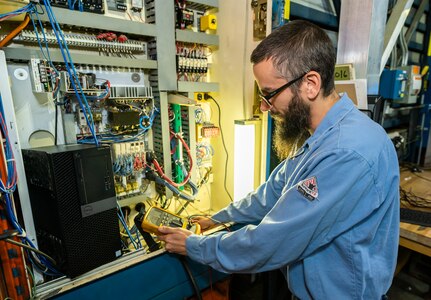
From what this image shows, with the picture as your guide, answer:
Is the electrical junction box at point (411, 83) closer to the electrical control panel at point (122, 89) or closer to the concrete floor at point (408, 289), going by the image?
the concrete floor at point (408, 289)

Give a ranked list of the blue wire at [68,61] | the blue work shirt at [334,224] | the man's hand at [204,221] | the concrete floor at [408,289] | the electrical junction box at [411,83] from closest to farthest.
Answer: the blue work shirt at [334,224] < the blue wire at [68,61] < the man's hand at [204,221] < the concrete floor at [408,289] < the electrical junction box at [411,83]

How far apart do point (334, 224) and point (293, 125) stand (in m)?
0.40

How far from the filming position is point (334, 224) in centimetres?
80

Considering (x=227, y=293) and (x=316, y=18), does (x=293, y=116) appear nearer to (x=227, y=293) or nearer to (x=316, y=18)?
(x=227, y=293)

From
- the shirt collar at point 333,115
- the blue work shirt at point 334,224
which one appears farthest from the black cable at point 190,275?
the shirt collar at point 333,115

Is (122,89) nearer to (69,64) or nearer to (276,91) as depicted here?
(69,64)

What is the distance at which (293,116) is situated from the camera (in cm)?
99

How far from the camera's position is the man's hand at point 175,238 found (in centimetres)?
109

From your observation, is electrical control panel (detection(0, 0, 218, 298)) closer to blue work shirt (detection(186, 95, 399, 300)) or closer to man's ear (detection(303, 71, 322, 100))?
blue work shirt (detection(186, 95, 399, 300))

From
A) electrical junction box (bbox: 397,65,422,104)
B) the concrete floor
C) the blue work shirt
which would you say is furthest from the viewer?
electrical junction box (bbox: 397,65,422,104)

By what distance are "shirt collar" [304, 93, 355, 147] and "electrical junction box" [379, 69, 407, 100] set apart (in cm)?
167

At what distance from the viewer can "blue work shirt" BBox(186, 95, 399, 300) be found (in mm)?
759

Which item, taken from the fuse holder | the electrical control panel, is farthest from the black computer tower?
the fuse holder

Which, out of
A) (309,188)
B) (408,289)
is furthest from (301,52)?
(408,289)
